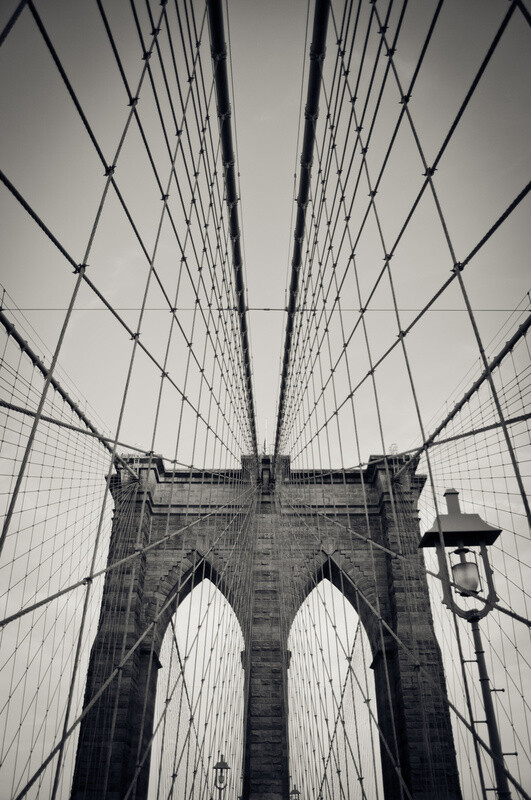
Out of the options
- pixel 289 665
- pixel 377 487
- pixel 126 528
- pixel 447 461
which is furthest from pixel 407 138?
pixel 289 665

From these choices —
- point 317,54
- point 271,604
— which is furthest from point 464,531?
point 271,604

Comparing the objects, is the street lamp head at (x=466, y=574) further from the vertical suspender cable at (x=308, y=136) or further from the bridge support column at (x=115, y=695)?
the bridge support column at (x=115, y=695)

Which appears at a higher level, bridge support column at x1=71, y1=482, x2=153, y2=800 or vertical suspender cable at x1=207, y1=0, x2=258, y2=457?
vertical suspender cable at x1=207, y1=0, x2=258, y2=457

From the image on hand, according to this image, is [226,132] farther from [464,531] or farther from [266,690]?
[266,690]

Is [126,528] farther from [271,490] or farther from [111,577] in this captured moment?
[271,490]

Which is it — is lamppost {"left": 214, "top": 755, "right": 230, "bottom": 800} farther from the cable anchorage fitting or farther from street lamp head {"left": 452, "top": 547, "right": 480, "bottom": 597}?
the cable anchorage fitting

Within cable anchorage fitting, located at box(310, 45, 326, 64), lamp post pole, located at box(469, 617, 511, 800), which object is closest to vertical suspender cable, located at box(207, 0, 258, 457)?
cable anchorage fitting, located at box(310, 45, 326, 64)
